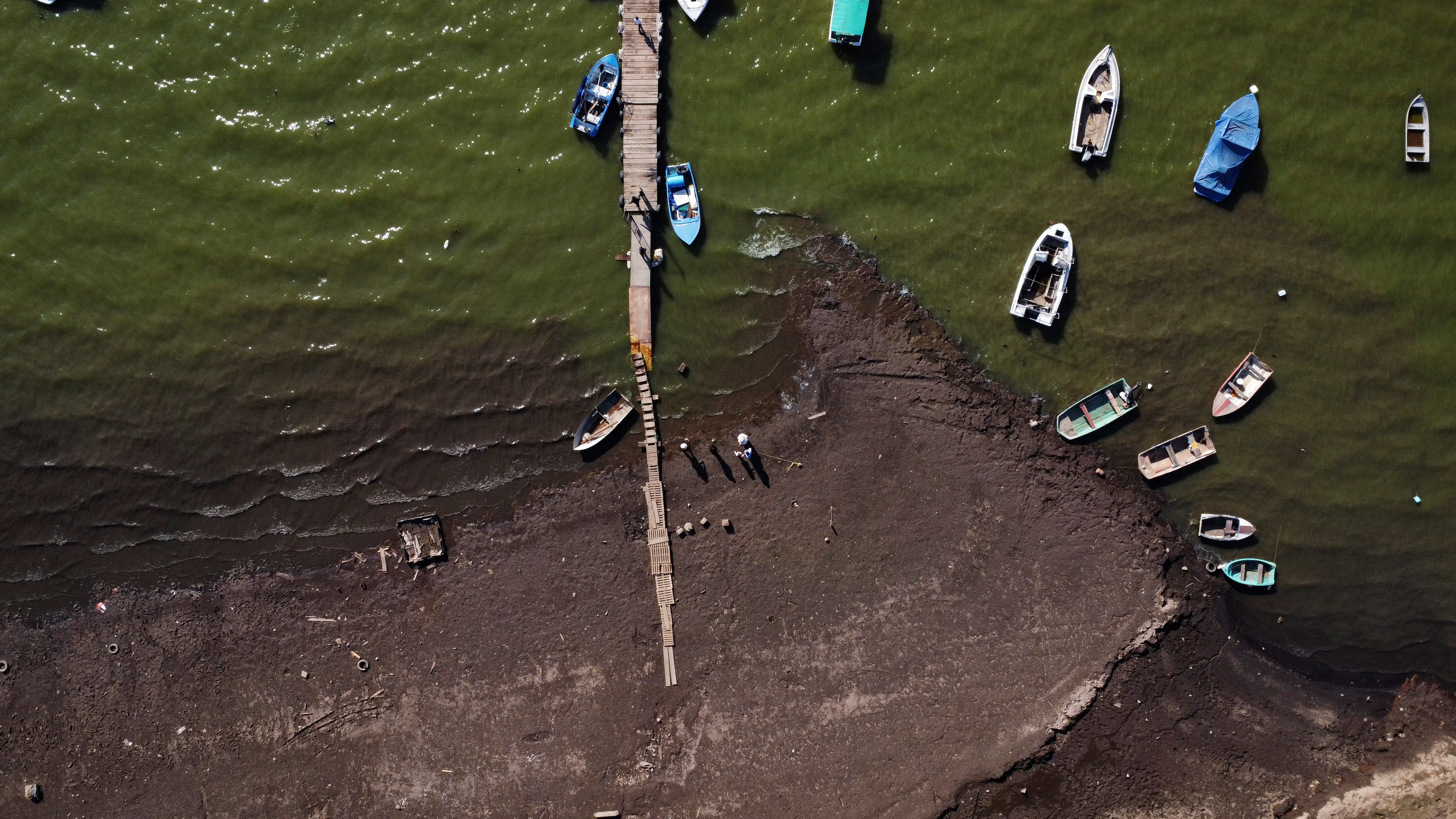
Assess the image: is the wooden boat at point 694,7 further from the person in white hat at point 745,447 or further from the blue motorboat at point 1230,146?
the blue motorboat at point 1230,146

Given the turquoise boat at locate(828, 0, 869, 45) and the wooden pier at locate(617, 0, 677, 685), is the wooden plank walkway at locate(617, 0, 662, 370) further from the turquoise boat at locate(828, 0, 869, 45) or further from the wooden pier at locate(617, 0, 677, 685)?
the turquoise boat at locate(828, 0, 869, 45)

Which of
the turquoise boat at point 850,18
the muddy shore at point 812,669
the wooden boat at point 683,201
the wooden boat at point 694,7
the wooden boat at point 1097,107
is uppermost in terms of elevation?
the wooden boat at point 694,7

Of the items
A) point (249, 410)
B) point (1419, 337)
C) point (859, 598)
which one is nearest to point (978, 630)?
point (859, 598)

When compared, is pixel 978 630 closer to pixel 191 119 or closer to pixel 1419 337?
pixel 1419 337

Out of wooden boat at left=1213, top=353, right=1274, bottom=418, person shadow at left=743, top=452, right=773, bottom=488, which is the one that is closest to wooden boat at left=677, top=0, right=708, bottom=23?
person shadow at left=743, top=452, right=773, bottom=488

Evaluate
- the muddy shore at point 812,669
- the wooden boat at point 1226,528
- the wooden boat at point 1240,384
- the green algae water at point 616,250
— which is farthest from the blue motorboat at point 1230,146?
the wooden boat at point 1226,528

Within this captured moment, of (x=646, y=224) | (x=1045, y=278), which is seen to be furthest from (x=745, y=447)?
(x=1045, y=278)
